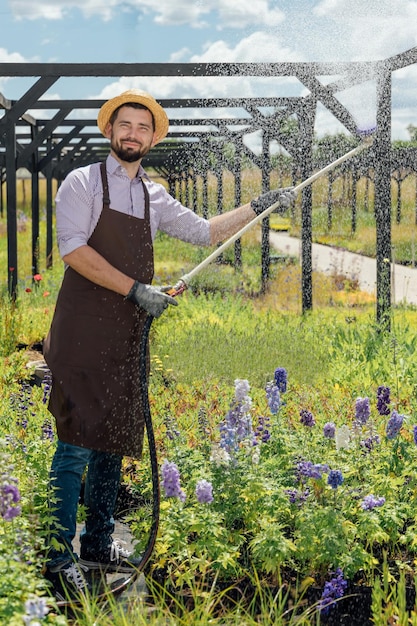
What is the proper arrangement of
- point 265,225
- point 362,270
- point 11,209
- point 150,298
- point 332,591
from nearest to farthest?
1. point 332,591
2. point 150,298
3. point 11,209
4. point 265,225
5. point 362,270

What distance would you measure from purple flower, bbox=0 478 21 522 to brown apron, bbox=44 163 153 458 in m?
0.49

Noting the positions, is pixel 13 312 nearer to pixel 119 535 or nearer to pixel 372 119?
pixel 372 119

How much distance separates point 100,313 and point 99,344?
0.10 metres

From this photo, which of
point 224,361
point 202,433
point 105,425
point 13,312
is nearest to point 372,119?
point 224,361

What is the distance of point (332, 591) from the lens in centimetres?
247

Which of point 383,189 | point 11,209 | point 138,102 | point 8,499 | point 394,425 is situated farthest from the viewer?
point 11,209

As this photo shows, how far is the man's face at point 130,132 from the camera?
2828 millimetres

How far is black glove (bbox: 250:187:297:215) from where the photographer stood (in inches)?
117

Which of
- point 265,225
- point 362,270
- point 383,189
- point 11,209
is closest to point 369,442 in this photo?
point 383,189

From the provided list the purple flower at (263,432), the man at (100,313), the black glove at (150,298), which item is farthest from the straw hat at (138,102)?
the purple flower at (263,432)

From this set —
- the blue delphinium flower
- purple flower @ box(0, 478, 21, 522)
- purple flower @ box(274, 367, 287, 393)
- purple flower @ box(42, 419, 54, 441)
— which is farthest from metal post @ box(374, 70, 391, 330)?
purple flower @ box(0, 478, 21, 522)

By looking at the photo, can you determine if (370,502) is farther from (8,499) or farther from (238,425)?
(8,499)

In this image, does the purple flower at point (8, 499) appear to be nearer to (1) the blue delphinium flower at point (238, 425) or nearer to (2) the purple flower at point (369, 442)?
(1) the blue delphinium flower at point (238, 425)

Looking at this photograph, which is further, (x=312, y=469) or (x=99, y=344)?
(x=99, y=344)
